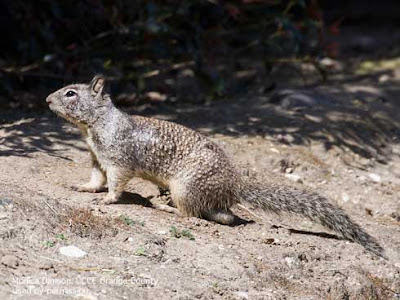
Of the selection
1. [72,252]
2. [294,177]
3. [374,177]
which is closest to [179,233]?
[72,252]

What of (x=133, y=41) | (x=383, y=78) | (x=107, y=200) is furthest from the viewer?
(x=383, y=78)

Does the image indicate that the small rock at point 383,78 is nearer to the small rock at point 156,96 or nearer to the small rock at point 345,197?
the small rock at point 156,96

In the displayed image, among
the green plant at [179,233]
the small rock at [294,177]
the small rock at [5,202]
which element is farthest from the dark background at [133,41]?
the small rock at [5,202]

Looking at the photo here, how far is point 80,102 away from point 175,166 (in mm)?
954

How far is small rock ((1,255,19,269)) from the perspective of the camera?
4855 mm

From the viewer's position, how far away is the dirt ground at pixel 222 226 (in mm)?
5090

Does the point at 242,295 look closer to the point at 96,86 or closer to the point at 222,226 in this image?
the point at 222,226

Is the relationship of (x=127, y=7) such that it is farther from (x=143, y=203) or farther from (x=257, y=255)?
(x=257, y=255)

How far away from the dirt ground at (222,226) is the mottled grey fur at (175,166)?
0.15m

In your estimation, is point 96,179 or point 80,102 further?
point 96,179

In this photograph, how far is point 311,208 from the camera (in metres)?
6.47

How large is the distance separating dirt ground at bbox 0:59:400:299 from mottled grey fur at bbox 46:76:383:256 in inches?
6.1

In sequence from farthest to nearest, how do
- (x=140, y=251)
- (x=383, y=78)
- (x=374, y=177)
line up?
(x=383, y=78) < (x=374, y=177) < (x=140, y=251)

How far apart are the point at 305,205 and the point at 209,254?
1.14m
